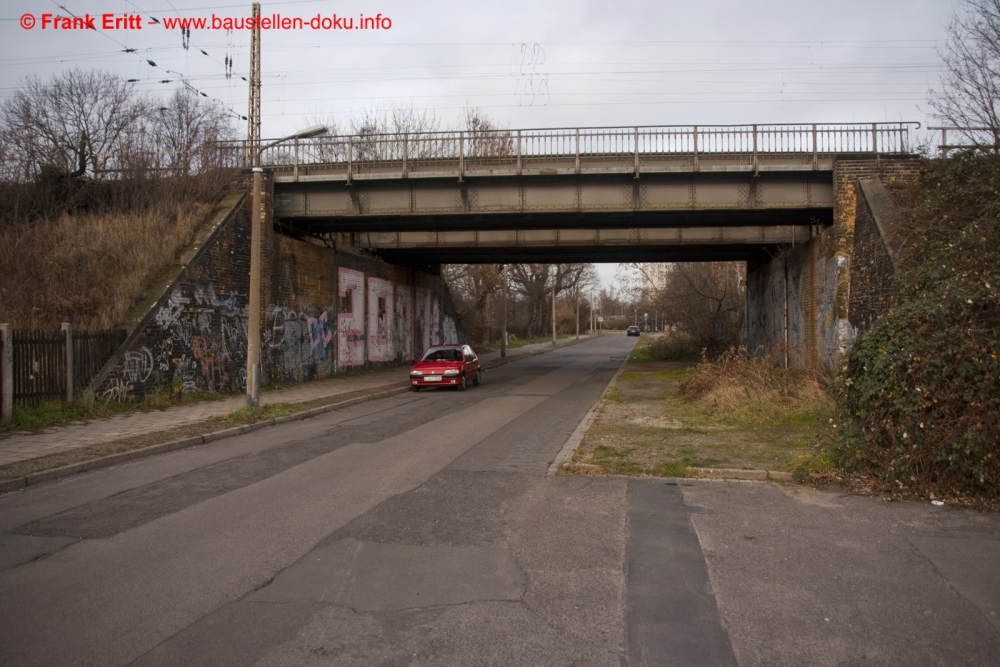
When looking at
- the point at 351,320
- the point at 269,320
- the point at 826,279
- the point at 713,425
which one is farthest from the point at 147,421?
the point at 826,279

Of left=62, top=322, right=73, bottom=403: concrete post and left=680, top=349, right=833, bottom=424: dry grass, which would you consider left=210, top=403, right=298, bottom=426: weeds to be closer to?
left=62, top=322, right=73, bottom=403: concrete post

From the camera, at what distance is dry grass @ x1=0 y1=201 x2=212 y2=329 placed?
49.6ft

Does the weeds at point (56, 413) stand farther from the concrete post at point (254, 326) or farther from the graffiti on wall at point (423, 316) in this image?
the graffiti on wall at point (423, 316)

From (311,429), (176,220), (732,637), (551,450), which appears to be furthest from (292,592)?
(176,220)

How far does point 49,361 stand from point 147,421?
84.9 inches

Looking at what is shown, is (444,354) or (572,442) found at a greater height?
(444,354)

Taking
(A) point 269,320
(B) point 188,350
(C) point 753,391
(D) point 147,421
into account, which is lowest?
(D) point 147,421

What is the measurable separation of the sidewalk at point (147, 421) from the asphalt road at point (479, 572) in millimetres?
2125

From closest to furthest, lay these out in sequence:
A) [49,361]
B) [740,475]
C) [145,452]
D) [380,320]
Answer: [740,475]
[145,452]
[49,361]
[380,320]

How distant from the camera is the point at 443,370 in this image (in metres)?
21.6

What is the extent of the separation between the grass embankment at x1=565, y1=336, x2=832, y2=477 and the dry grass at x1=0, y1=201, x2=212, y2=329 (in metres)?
11.3

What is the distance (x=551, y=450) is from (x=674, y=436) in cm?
220

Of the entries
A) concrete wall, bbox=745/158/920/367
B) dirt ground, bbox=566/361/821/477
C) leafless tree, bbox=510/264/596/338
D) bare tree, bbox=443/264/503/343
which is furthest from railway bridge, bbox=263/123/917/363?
leafless tree, bbox=510/264/596/338

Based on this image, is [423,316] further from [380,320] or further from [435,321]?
[380,320]
